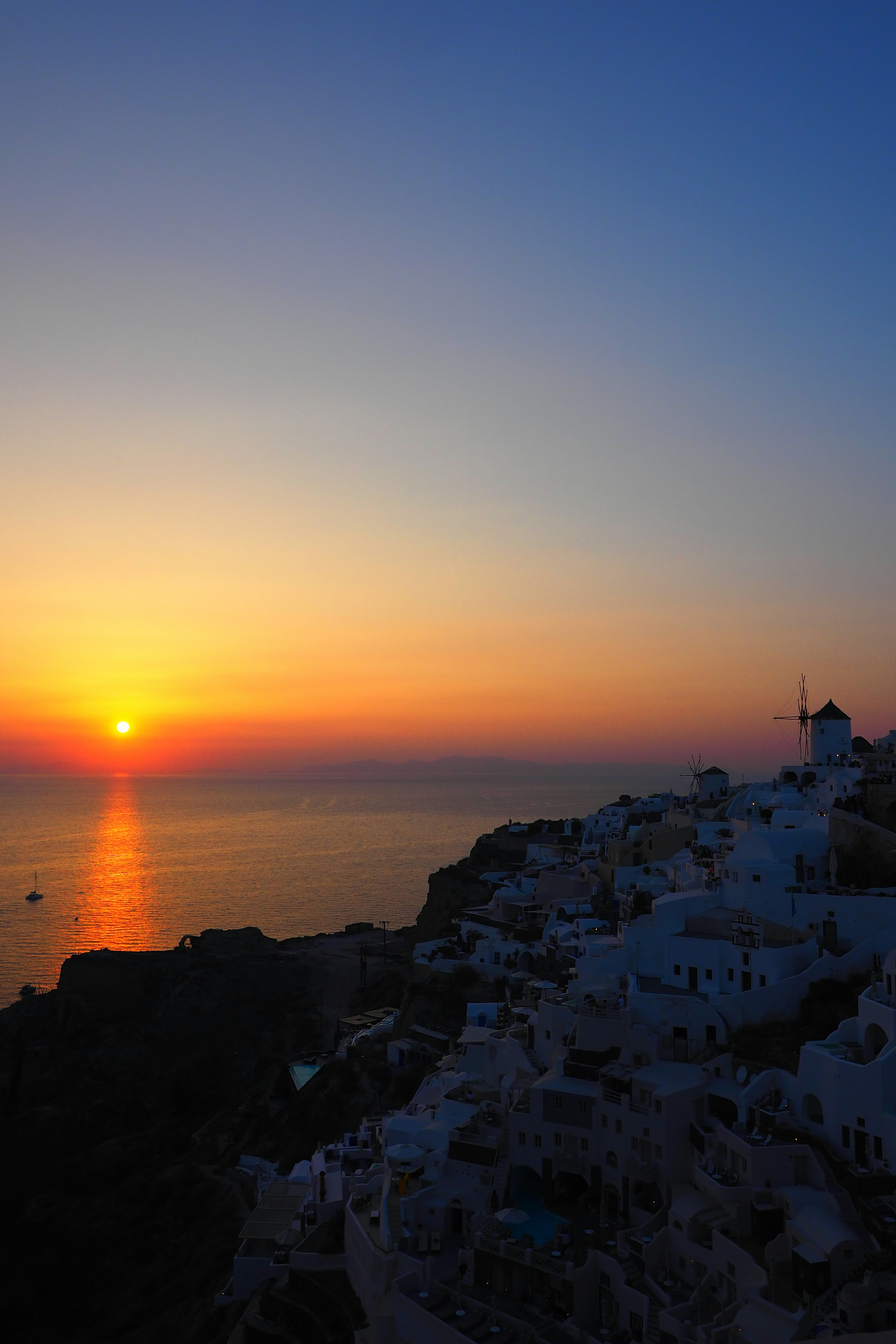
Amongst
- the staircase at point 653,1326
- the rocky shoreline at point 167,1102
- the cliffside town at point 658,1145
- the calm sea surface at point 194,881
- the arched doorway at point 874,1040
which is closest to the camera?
the staircase at point 653,1326

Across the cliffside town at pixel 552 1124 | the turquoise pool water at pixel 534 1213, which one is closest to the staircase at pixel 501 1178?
the cliffside town at pixel 552 1124

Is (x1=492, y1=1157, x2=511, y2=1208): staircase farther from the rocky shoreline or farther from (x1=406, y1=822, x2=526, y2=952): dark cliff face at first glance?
(x1=406, y1=822, x2=526, y2=952): dark cliff face

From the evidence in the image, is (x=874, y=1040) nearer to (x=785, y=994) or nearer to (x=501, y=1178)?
(x=785, y=994)

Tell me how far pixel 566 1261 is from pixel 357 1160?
8.13m

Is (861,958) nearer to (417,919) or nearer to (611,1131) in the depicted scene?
(611,1131)

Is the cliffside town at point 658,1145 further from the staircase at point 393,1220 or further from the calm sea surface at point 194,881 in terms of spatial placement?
the calm sea surface at point 194,881

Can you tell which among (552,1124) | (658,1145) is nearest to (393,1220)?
(552,1124)

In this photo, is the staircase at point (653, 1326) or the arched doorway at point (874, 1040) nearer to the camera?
the staircase at point (653, 1326)

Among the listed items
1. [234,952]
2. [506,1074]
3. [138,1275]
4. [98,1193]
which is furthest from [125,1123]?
[506,1074]

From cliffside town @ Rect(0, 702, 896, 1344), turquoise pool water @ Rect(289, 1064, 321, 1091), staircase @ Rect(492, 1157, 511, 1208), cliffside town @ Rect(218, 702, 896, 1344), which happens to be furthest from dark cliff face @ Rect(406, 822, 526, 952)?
staircase @ Rect(492, 1157, 511, 1208)

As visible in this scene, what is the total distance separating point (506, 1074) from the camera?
84.2 ft

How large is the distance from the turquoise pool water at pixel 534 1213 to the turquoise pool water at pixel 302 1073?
627 inches

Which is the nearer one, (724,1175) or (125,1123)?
(724,1175)

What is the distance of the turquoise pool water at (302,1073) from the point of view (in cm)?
3744
